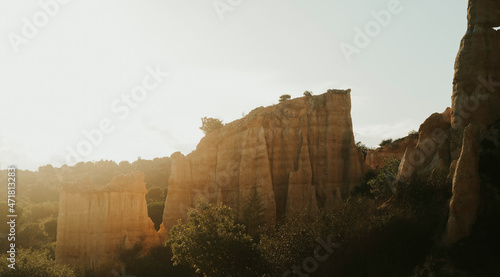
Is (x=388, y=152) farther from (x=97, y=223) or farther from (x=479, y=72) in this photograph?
(x=97, y=223)

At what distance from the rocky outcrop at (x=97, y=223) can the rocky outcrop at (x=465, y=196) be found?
75.2 feet

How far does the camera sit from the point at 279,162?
126 ft

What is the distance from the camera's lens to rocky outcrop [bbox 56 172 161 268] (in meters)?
34.3

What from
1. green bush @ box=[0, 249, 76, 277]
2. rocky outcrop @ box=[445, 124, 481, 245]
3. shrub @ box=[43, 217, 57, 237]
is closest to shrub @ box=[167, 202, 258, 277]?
green bush @ box=[0, 249, 76, 277]

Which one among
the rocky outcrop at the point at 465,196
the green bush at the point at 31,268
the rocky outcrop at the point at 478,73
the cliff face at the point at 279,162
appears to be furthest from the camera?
the cliff face at the point at 279,162

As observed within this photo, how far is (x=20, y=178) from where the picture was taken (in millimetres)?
76750

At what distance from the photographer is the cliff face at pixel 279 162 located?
119 feet

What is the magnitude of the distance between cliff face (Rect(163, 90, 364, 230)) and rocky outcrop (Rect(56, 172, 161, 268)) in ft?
16.2

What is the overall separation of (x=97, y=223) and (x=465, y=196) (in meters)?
25.1

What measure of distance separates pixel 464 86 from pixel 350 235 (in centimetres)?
925

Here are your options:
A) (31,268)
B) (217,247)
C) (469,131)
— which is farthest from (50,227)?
(469,131)

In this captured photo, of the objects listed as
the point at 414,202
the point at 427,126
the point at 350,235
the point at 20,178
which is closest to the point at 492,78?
the point at 427,126

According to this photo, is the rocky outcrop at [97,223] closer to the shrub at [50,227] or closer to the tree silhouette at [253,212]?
the tree silhouette at [253,212]

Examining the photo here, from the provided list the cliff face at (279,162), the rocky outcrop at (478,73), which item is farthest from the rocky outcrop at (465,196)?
the cliff face at (279,162)
